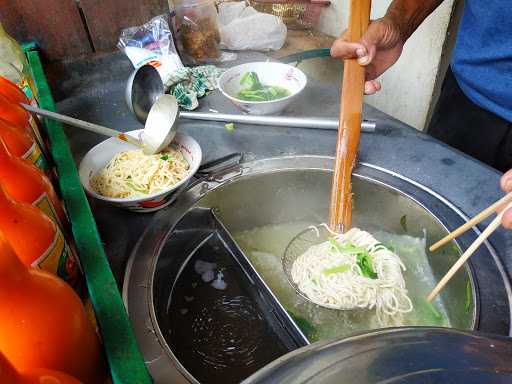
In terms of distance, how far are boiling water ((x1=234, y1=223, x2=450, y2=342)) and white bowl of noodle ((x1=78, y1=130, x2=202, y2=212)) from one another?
0.48 m

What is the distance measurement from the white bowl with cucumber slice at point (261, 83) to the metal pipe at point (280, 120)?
0.07 metres

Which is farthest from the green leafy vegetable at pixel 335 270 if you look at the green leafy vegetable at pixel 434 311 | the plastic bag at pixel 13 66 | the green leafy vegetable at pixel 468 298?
the plastic bag at pixel 13 66

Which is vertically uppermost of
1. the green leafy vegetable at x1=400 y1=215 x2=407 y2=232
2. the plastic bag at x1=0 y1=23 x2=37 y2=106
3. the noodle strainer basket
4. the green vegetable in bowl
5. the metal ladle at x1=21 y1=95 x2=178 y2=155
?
the plastic bag at x1=0 y1=23 x2=37 y2=106

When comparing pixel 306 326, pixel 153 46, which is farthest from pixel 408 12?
pixel 306 326

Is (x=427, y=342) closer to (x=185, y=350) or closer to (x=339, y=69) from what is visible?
(x=185, y=350)

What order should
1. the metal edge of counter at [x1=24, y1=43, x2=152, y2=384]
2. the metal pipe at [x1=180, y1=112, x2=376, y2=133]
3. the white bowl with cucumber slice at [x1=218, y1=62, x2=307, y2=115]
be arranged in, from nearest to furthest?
1. the metal edge of counter at [x1=24, y1=43, x2=152, y2=384]
2. the metal pipe at [x1=180, y1=112, x2=376, y2=133]
3. the white bowl with cucumber slice at [x1=218, y1=62, x2=307, y2=115]

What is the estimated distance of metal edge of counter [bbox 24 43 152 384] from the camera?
736 mm

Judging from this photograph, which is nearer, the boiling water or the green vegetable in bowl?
the boiling water

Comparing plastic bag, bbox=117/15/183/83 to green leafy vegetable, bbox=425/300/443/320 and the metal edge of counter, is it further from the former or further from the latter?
green leafy vegetable, bbox=425/300/443/320

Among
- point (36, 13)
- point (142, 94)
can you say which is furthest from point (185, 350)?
point (36, 13)

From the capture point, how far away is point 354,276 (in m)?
1.56

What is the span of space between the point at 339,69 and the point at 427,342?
3.71 meters

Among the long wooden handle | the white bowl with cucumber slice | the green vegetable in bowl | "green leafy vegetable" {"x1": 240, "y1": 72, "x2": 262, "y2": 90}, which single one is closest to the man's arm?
the long wooden handle

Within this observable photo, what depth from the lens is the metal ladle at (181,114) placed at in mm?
1869
